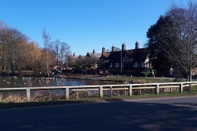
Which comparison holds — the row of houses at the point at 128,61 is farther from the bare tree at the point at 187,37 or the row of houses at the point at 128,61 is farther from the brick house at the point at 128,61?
the bare tree at the point at 187,37

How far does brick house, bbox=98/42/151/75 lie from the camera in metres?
67.5

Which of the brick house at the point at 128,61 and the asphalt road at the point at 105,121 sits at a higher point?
the brick house at the point at 128,61

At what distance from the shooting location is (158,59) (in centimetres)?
5372

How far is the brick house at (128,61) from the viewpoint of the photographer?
67.5 meters

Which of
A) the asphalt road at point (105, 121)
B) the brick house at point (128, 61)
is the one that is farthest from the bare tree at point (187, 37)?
the brick house at point (128, 61)

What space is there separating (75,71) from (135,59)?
57.4ft

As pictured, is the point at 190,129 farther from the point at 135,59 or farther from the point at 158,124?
the point at 135,59

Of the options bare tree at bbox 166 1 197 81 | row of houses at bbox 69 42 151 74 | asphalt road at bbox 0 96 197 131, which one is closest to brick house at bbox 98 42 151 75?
row of houses at bbox 69 42 151 74

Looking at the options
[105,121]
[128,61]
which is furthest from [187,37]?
[128,61]

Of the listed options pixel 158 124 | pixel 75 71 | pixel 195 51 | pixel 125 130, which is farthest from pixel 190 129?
pixel 75 71

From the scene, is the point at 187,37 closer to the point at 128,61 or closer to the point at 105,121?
the point at 105,121

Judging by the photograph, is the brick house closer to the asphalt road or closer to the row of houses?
the row of houses

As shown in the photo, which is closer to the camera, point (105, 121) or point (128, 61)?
point (105, 121)

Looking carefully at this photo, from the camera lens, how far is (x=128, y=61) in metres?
72.1
